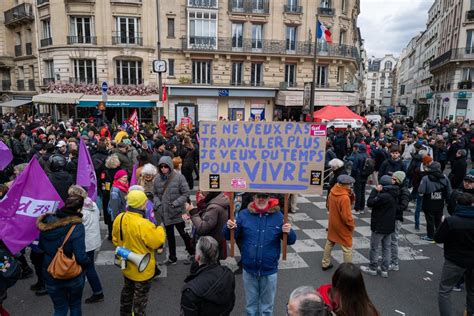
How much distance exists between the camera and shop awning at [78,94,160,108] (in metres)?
23.2

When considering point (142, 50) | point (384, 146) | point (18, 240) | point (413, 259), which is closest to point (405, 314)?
point (413, 259)

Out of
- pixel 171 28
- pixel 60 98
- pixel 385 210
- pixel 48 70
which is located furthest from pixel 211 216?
pixel 48 70

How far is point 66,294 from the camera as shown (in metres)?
3.74

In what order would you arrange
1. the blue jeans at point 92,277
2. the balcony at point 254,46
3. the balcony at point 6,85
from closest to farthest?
1. the blue jeans at point 92,277
2. the balcony at point 254,46
3. the balcony at point 6,85

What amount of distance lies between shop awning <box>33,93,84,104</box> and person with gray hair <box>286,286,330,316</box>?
2285cm

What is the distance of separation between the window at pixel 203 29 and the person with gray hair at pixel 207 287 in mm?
24304

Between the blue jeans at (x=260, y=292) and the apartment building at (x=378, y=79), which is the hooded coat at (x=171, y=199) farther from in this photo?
the apartment building at (x=378, y=79)

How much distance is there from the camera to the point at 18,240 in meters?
3.94

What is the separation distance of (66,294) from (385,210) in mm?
4478

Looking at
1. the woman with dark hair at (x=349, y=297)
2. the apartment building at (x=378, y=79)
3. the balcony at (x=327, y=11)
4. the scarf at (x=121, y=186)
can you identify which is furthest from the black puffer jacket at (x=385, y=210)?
the apartment building at (x=378, y=79)

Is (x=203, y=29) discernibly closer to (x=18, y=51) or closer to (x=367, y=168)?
(x=18, y=51)

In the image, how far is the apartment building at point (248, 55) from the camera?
987 inches

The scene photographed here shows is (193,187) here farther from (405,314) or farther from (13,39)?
(13,39)

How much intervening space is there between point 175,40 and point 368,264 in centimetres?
2287
